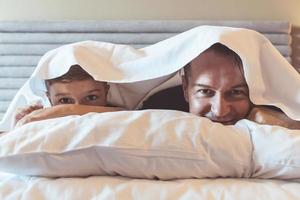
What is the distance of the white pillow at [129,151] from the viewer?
89 centimetres

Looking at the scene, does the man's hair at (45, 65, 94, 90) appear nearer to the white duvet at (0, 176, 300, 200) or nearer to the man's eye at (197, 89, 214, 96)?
the man's eye at (197, 89, 214, 96)

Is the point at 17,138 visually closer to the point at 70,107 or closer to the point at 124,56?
the point at 70,107

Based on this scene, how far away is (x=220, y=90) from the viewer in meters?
1.21

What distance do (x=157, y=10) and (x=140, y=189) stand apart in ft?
4.87

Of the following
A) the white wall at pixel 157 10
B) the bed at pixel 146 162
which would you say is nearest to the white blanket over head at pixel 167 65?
the bed at pixel 146 162

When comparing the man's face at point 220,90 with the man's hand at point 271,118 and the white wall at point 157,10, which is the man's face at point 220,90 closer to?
the man's hand at point 271,118

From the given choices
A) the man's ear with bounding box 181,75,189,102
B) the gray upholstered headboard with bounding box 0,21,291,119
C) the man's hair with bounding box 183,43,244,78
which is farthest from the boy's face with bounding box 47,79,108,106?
the gray upholstered headboard with bounding box 0,21,291,119

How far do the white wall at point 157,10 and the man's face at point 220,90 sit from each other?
986 millimetres

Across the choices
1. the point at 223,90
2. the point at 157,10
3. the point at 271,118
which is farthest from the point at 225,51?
the point at 157,10

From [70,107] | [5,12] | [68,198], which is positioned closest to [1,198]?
[68,198]

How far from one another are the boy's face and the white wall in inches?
36.0

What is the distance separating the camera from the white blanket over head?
1.18 m

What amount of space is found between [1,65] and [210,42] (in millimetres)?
1311

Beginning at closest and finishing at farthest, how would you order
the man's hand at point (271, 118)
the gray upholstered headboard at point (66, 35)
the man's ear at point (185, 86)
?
the man's hand at point (271, 118) < the man's ear at point (185, 86) < the gray upholstered headboard at point (66, 35)
